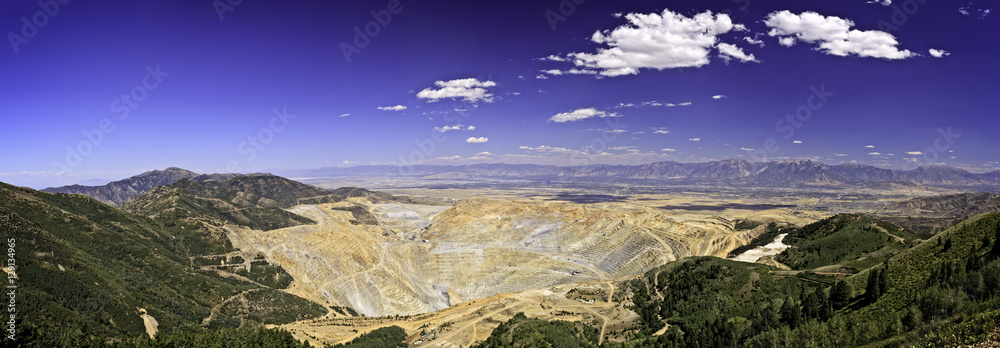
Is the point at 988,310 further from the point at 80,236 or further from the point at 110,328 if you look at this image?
the point at 80,236

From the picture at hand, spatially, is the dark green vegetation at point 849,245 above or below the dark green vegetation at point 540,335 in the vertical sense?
above

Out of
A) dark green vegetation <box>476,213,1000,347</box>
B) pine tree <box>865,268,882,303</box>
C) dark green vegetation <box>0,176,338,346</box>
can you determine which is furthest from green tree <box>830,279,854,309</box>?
dark green vegetation <box>0,176,338,346</box>

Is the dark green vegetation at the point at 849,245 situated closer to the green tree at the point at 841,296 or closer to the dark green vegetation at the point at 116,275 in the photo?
the green tree at the point at 841,296

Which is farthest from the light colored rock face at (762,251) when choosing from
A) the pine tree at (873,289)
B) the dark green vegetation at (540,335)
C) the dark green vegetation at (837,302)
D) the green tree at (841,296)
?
the dark green vegetation at (540,335)

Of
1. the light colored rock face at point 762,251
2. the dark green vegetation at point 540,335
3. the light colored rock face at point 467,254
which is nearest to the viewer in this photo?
the dark green vegetation at point 540,335

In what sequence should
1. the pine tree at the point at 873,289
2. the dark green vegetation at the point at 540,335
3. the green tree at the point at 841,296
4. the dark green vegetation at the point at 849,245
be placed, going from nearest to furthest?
the pine tree at the point at 873,289, the green tree at the point at 841,296, the dark green vegetation at the point at 540,335, the dark green vegetation at the point at 849,245

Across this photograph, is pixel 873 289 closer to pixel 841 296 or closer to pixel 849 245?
pixel 841 296

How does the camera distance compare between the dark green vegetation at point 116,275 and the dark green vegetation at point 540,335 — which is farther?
the dark green vegetation at point 540,335

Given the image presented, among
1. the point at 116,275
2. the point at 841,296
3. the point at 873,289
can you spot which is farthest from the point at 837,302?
the point at 116,275
